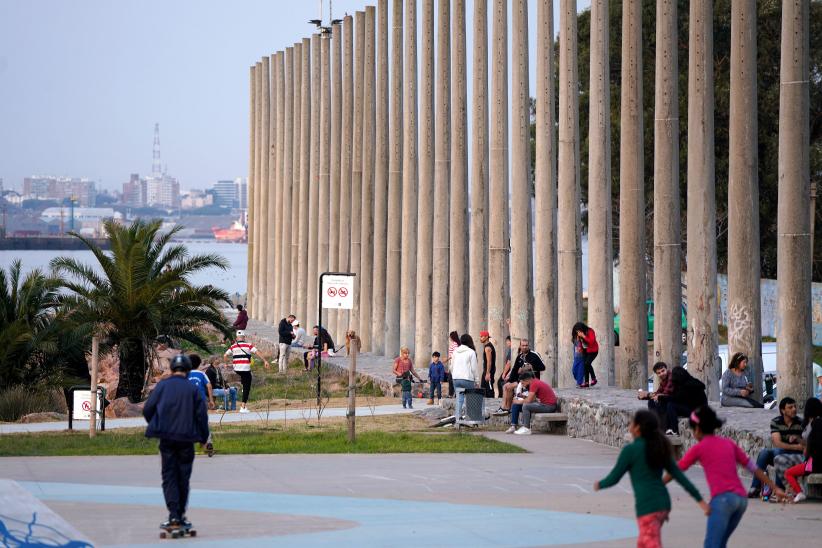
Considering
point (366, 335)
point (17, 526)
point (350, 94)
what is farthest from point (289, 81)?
point (17, 526)

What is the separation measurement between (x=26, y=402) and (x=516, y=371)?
10221 millimetres

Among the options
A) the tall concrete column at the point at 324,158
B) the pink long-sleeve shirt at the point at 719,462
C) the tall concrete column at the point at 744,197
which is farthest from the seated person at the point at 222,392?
the tall concrete column at the point at 324,158

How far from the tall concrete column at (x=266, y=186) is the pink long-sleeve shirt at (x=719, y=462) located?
2263 inches

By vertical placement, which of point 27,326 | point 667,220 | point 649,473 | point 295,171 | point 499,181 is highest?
point 295,171

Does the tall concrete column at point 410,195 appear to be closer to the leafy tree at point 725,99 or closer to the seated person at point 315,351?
the seated person at point 315,351

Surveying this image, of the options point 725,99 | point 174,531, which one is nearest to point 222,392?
point 174,531

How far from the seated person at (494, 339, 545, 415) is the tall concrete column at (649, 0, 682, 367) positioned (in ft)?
6.86

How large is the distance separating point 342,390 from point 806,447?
21585mm

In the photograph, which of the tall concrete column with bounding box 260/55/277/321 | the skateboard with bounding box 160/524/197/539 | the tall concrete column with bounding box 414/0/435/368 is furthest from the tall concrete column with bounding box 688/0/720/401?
the tall concrete column with bounding box 260/55/277/321

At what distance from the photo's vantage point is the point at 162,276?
35.4m

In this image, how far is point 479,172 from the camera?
36.6 metres

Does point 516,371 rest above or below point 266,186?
below

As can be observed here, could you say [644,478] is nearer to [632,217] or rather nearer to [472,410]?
[472,410]

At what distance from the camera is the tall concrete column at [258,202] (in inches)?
2778
